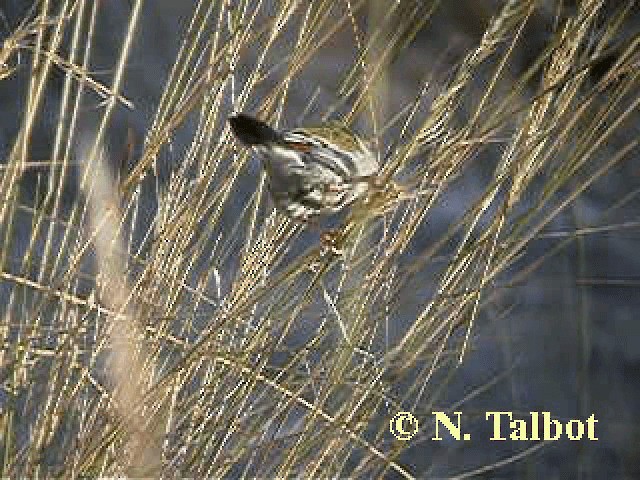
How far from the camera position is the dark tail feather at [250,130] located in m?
0.77

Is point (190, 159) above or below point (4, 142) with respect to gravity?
below

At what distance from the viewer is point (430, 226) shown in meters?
2.18

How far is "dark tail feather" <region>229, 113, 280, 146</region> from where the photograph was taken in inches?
30.4

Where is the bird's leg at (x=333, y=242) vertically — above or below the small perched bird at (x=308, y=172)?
below

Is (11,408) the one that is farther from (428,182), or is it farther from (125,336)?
(428,182)

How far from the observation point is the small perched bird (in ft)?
2.72

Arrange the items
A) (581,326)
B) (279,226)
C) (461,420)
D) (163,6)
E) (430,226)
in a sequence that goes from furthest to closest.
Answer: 1. (163,6)
2. (581,326)
3. (430,226)
4. (461,420)
5. (279,226)

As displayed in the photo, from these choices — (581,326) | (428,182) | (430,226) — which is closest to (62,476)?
(428,182)

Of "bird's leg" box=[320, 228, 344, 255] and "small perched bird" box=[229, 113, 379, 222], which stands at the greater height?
"small perched bird" box=[229, 113, 379, 222]

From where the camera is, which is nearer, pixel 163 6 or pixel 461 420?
pixel 461 420

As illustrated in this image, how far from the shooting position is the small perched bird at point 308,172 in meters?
0.83

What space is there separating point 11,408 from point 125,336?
0.36 feet

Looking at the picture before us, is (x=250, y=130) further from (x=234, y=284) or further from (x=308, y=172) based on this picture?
(x=234, y=284)

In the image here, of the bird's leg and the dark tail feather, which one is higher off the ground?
the dark tail feather
